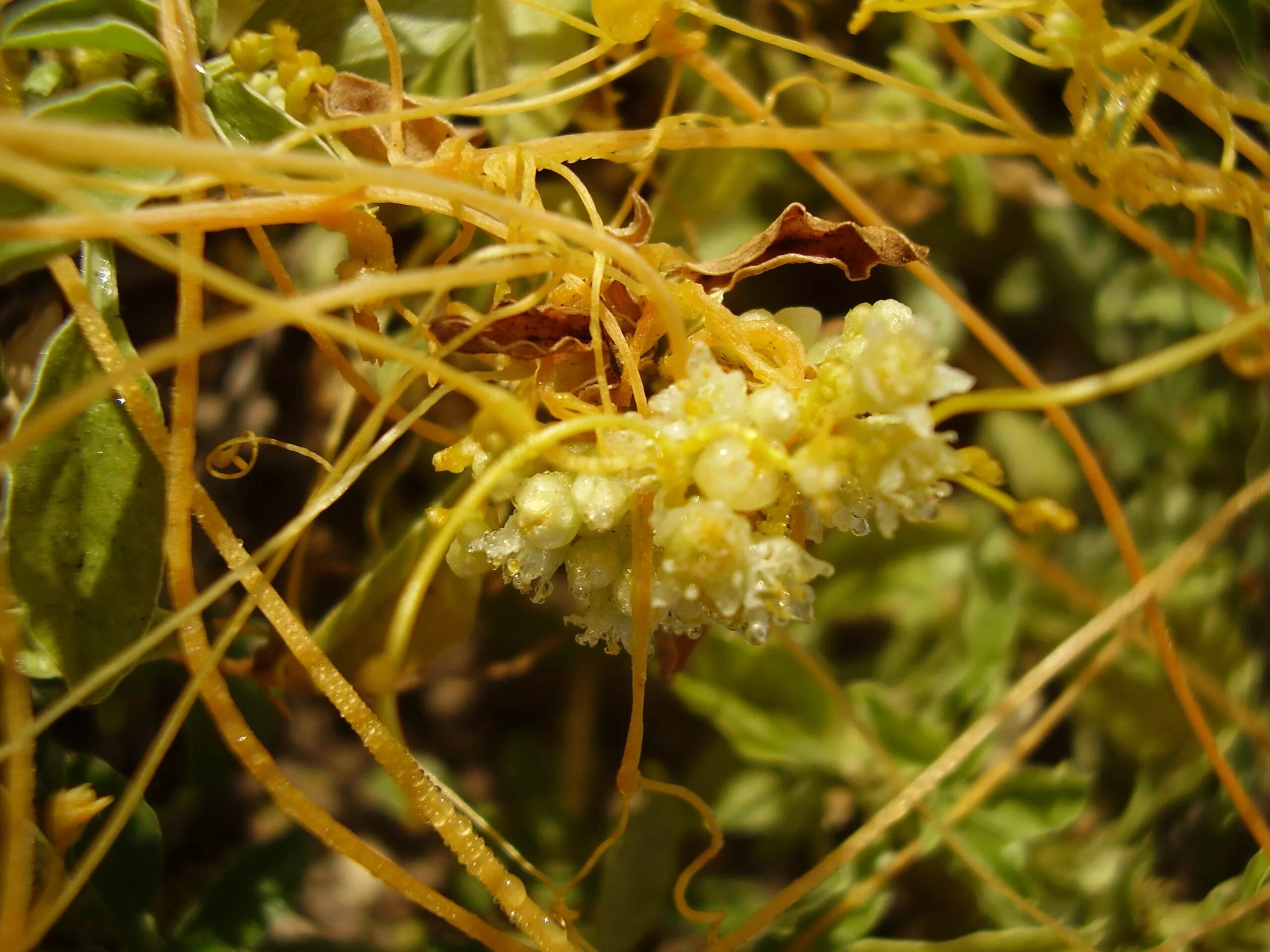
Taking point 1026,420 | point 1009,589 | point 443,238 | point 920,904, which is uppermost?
point 443,238

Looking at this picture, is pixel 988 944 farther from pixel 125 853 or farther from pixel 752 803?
pixel 125 853

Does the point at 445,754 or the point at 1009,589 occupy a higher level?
the point at 1009,589

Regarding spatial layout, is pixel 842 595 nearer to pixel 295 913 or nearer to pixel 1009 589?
pixel 1009 589

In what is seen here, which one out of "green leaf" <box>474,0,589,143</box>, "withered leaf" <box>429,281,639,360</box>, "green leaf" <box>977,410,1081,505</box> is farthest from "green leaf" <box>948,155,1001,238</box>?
"withered leaf" <box>429,281,639,360</box>

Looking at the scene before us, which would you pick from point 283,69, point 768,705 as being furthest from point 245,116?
point 768,705

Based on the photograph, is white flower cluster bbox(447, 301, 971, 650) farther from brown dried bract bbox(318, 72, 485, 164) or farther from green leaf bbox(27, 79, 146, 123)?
green leaf bbox(27, 79, 146, 123)

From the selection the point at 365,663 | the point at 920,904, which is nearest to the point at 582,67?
the point at 365,663
